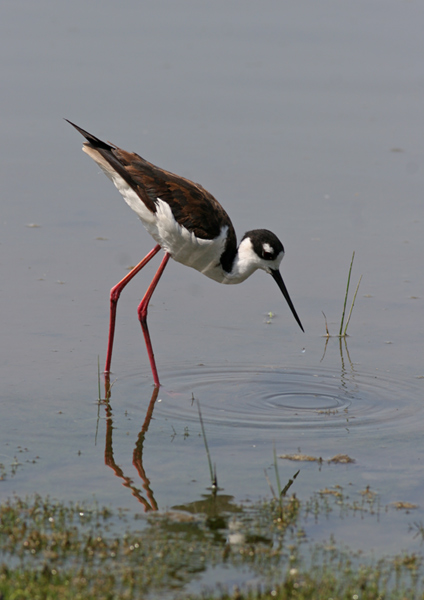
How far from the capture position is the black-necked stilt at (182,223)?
6.68 metres

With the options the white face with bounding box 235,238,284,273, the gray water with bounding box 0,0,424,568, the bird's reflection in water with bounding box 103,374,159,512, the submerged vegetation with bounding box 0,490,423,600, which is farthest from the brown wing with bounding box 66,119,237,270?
the submerged vegetation with bounding box 0,490,423,600

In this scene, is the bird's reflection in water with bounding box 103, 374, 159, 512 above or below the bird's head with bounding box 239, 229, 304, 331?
below

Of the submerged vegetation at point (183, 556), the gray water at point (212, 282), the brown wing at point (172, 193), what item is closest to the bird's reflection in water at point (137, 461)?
the gray water at point (212, 282)

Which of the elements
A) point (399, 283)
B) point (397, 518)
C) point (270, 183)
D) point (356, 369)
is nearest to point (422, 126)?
point (270, 183)

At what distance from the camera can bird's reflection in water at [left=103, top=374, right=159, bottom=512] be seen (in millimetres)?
4785

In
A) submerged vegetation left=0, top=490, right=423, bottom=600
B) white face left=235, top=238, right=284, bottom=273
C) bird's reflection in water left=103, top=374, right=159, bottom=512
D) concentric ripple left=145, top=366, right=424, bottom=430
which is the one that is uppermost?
white face left=235, top=238, right=284, bottom=273

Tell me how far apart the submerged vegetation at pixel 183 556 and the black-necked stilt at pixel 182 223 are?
2.10 meters

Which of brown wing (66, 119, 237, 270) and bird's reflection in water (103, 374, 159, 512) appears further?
brown wing (66, 119, 237, 270)

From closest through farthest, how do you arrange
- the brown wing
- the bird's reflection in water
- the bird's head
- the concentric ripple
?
1. the bird's reflection in water
2. the concentric ripple
3. the brown wing
4. the bird's head

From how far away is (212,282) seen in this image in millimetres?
8594

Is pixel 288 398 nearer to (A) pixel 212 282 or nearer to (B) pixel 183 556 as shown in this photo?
(B) pixel 183 556

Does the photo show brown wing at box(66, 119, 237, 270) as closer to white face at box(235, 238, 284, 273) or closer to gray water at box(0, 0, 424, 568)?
white face at box(235, 238, 284, 273)

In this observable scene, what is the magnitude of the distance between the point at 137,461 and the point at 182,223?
2.04 m

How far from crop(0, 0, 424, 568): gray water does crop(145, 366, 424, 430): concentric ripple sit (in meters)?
0.02
